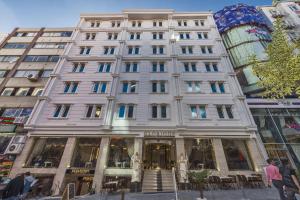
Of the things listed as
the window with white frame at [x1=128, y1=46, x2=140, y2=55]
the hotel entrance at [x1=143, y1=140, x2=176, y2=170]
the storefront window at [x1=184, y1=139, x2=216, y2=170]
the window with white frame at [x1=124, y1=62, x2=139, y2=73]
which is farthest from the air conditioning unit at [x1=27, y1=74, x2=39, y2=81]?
the storefront window at [x1=184, y1=139, x2=216, y2=170]

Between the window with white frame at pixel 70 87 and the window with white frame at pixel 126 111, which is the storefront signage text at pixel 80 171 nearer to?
the window with white frame at pixel 126 111

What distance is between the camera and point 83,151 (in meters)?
17.1

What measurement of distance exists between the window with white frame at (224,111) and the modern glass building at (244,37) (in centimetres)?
443

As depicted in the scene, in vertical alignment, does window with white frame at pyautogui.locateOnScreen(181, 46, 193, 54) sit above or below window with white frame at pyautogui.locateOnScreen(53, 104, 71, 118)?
above

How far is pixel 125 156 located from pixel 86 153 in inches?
165

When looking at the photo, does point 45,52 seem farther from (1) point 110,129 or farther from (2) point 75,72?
(1) point 110,129

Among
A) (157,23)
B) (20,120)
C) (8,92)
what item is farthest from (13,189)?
(157,23)

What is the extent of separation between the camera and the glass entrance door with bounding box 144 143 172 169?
55.6 feet

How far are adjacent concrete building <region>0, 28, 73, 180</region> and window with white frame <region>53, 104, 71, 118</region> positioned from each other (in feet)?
12.9

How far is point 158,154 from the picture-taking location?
692 inches

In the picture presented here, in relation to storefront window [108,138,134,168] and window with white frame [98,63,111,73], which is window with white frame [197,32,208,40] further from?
storefront window [108,138,134,168]

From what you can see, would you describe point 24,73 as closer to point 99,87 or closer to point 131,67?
point 99,87

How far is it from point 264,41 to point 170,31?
14.6 metres

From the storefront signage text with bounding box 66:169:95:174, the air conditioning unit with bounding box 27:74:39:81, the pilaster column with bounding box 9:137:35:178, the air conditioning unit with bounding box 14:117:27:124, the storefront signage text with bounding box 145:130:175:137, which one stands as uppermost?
the air conditioning unit with bounding box 27:74:39:81
